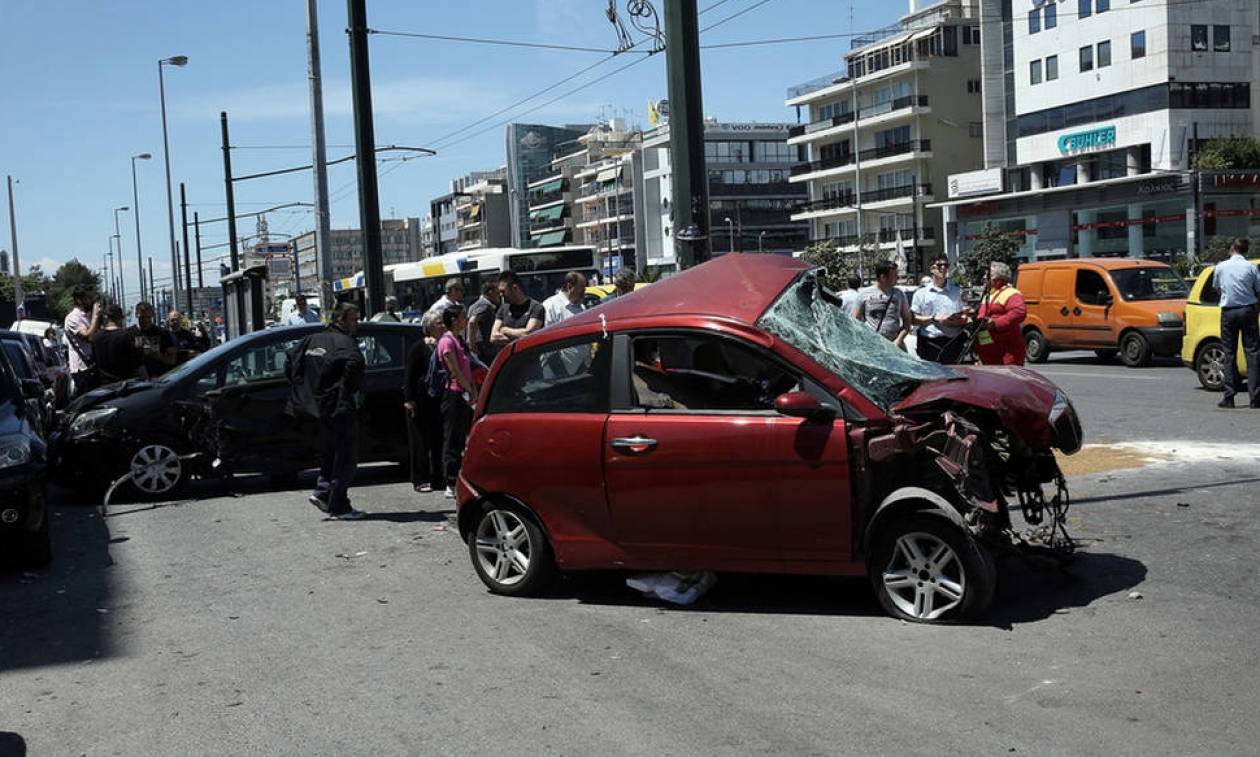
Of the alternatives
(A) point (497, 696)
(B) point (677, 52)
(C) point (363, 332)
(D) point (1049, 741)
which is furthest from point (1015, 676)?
(C) point (363, 332)

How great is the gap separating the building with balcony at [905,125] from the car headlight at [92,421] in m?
65.3

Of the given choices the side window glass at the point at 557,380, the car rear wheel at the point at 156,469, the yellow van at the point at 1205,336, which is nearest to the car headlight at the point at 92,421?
the car rear wheel at the point at 156,469

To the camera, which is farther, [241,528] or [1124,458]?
[1124,458]

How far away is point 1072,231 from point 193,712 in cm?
5932

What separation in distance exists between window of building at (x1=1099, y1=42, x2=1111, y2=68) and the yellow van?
4604 centimetres

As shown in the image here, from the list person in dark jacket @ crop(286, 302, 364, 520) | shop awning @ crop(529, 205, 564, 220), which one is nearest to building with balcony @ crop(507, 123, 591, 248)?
shop awning @ crop(529, 205, 564, 220)

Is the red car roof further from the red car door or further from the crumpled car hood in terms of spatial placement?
the crumpled car hood

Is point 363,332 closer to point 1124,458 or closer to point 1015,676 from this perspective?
point 1124,458

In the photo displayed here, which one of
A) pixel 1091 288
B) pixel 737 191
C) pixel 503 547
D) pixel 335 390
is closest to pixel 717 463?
pixel 503 547

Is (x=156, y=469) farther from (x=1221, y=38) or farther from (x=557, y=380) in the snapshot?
(x=1221, y=38)

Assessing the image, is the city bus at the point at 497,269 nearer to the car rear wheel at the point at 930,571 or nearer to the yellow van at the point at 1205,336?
the yellow van at the point at 1205,336

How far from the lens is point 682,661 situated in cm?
588

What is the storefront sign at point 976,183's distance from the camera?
2562 inches

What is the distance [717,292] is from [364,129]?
12912 millimetres
